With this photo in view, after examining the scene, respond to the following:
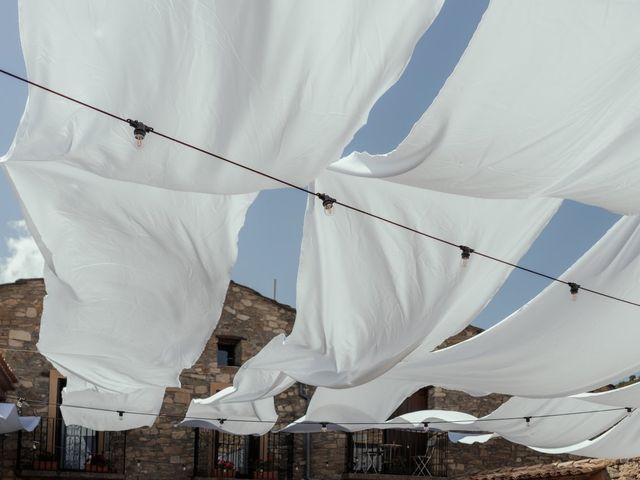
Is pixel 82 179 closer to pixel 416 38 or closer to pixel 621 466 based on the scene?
pixel 416 38

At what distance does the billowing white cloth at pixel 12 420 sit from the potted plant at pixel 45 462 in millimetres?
1064

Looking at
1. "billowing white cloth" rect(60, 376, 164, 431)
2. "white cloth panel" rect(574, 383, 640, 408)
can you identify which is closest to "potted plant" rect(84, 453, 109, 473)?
"billowing white cloth" rect(60, 376, 164, 431)

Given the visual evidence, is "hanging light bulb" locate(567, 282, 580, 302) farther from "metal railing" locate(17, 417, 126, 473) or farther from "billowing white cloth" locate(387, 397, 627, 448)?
"metal railing" locate(17, 417, 126, 473)

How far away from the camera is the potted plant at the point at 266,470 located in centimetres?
1183

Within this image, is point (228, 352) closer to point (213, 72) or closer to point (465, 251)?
point (465, 251)

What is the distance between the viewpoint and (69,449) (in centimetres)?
1120

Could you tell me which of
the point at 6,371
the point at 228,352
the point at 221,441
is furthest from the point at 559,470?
the point at 6,371

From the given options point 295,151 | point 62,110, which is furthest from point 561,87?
point 62,110

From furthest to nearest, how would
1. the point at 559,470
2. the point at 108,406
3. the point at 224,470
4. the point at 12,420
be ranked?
1. the point at 224,470
2. the point at 559,470
3. the point at 12,420
4. the point at 108,406

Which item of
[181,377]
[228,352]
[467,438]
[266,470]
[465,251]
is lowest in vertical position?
[266,470]

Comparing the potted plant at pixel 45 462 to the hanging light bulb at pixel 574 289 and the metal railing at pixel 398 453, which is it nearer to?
the metal railing at pixel 398 453

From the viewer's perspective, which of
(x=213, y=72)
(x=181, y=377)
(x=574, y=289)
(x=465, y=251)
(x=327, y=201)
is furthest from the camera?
(x=181, y=377)

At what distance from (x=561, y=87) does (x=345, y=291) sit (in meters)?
2.04

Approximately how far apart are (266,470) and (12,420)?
3.70m
